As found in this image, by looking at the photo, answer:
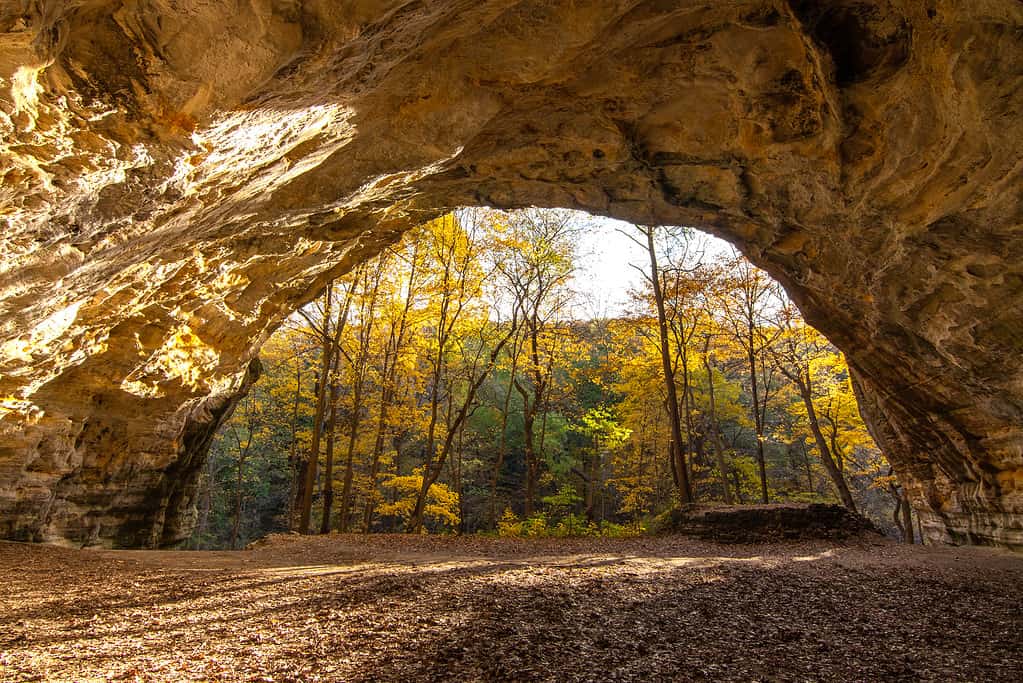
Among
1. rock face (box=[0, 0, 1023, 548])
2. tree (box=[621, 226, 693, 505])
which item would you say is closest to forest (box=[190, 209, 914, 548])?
tree (box=[621, 226, 693, 505])

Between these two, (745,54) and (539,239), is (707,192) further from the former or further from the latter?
(539,239)

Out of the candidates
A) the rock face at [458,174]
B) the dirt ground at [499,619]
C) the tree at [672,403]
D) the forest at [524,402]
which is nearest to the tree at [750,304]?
the forest at [524,402]

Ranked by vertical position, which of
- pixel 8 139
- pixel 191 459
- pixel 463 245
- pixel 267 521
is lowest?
pixel 267 521

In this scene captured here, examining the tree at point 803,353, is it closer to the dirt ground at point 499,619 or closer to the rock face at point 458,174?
the rock face at point 458,174

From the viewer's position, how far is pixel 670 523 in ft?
40.0

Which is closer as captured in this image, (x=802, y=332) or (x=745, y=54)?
(x=745, y=54)

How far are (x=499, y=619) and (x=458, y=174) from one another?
20.5 ft

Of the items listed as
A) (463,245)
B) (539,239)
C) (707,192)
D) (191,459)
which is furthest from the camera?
(539,239)

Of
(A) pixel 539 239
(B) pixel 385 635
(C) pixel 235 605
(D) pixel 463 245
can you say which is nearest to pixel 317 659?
(B) pixel 385 635

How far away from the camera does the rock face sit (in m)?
3.04

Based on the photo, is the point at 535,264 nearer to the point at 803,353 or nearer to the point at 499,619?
the point at 803,353

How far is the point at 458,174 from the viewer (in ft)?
26.0

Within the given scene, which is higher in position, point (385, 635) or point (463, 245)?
point (463, 245)

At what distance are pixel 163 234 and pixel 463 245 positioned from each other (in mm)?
11468
